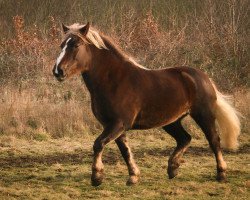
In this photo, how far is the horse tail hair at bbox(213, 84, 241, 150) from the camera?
657 centimetres

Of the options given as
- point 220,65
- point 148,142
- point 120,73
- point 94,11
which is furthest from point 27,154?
point 94,11

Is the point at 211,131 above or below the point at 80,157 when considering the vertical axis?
above

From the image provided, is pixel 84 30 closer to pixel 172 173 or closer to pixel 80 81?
pixel 172 173

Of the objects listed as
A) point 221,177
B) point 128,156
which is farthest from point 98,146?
point 221,177

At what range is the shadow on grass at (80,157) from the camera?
7337 millimetres

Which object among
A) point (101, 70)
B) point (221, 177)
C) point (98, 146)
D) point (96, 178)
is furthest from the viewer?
point (221, 177)

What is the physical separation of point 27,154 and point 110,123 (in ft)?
8.81

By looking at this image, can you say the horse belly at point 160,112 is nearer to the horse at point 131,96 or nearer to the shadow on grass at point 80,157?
the horse at point 131,96

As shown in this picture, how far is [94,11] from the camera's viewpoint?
58.4 ft

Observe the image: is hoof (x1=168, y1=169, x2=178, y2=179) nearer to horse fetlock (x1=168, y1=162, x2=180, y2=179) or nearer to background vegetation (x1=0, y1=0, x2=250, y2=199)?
horse fetlock (x1=168, y1=162, x2=180, y2=179)

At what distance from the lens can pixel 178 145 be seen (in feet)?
21.6

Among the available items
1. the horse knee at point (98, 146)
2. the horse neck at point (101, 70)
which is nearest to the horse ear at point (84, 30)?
the horse neck at point (101, 70)

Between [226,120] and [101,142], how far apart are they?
1.95 meters

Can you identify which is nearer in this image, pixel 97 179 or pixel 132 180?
pixel 97 179
